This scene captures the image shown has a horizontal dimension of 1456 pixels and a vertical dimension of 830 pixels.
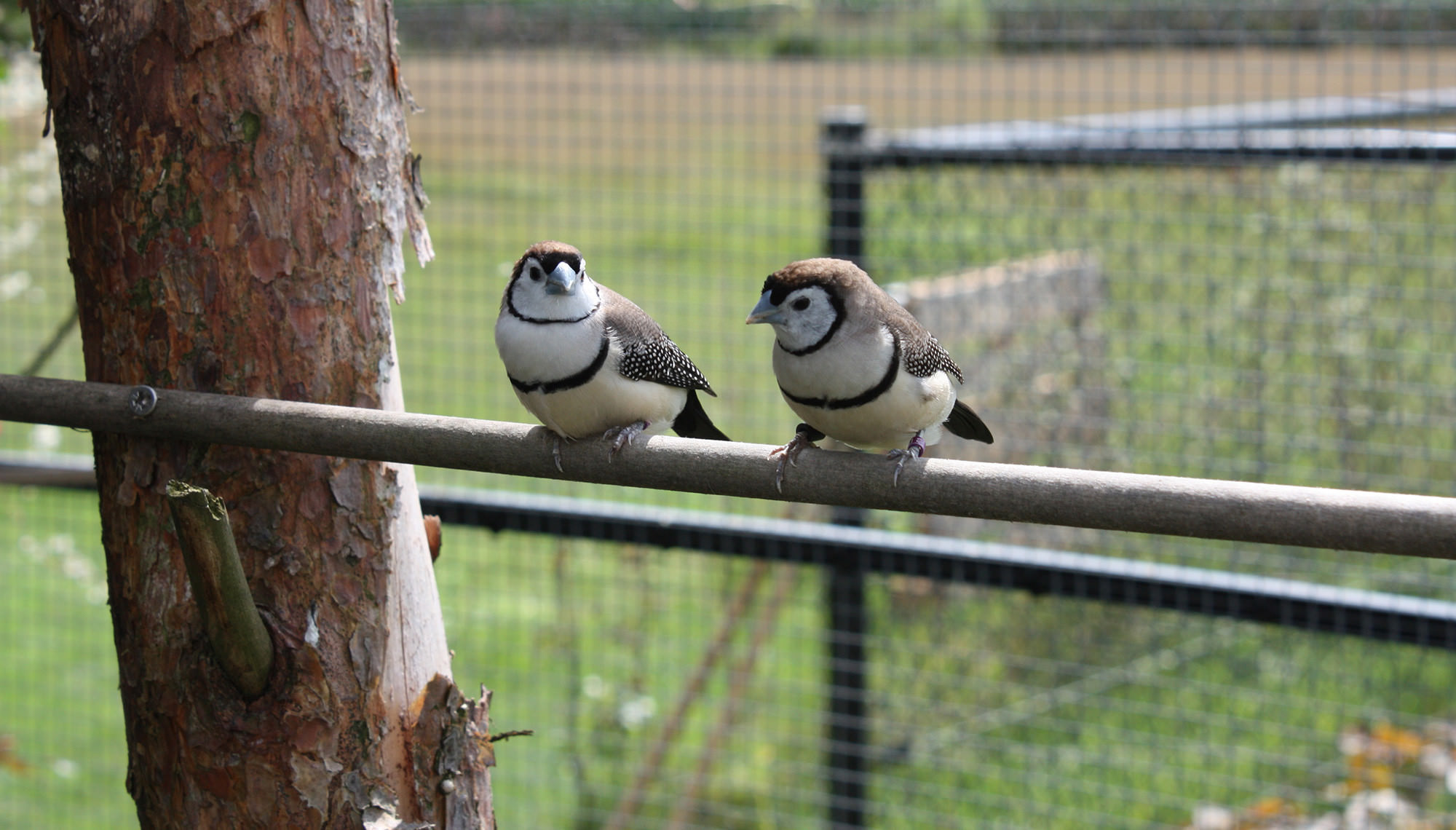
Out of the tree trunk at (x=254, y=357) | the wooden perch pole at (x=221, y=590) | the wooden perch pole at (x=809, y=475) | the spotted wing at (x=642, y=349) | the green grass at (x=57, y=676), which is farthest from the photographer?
the green grass at (x=57, y=676)

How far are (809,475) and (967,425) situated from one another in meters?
0.69

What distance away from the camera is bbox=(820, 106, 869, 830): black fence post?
3535 millimetres

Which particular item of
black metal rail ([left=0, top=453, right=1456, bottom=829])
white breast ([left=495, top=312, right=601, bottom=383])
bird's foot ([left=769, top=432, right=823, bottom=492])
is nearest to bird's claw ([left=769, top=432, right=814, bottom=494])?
bird's foot ([left=769, top=432, right=823, bottom=492])

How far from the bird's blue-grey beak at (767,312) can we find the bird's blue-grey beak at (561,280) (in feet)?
0.92

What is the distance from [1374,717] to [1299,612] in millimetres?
1007

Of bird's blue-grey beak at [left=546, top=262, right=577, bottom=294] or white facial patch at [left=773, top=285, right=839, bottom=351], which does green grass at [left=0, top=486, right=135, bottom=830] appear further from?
white facial patch at [left=773, top=285, right=839, bottom=351]

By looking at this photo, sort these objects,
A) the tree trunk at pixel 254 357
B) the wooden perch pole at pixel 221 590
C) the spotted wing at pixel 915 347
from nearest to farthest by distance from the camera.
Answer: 1. the wooden perch pole at pixel 221 590
2. the tree trunk at pixel 254 357
3. the spotted wing at pixel 915 347

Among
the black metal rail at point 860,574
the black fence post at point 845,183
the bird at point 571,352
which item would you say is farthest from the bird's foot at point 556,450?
the black fence post at point 845,183

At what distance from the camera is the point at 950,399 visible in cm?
215

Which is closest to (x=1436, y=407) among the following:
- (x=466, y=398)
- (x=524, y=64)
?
(x=524, y=64)

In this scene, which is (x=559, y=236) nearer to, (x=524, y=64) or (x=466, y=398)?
(x=466, y=398)

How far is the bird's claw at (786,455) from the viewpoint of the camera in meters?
1.78

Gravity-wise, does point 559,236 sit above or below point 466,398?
above

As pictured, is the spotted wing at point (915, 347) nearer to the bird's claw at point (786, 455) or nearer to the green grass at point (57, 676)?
the bird's claw at point (786, 455)
